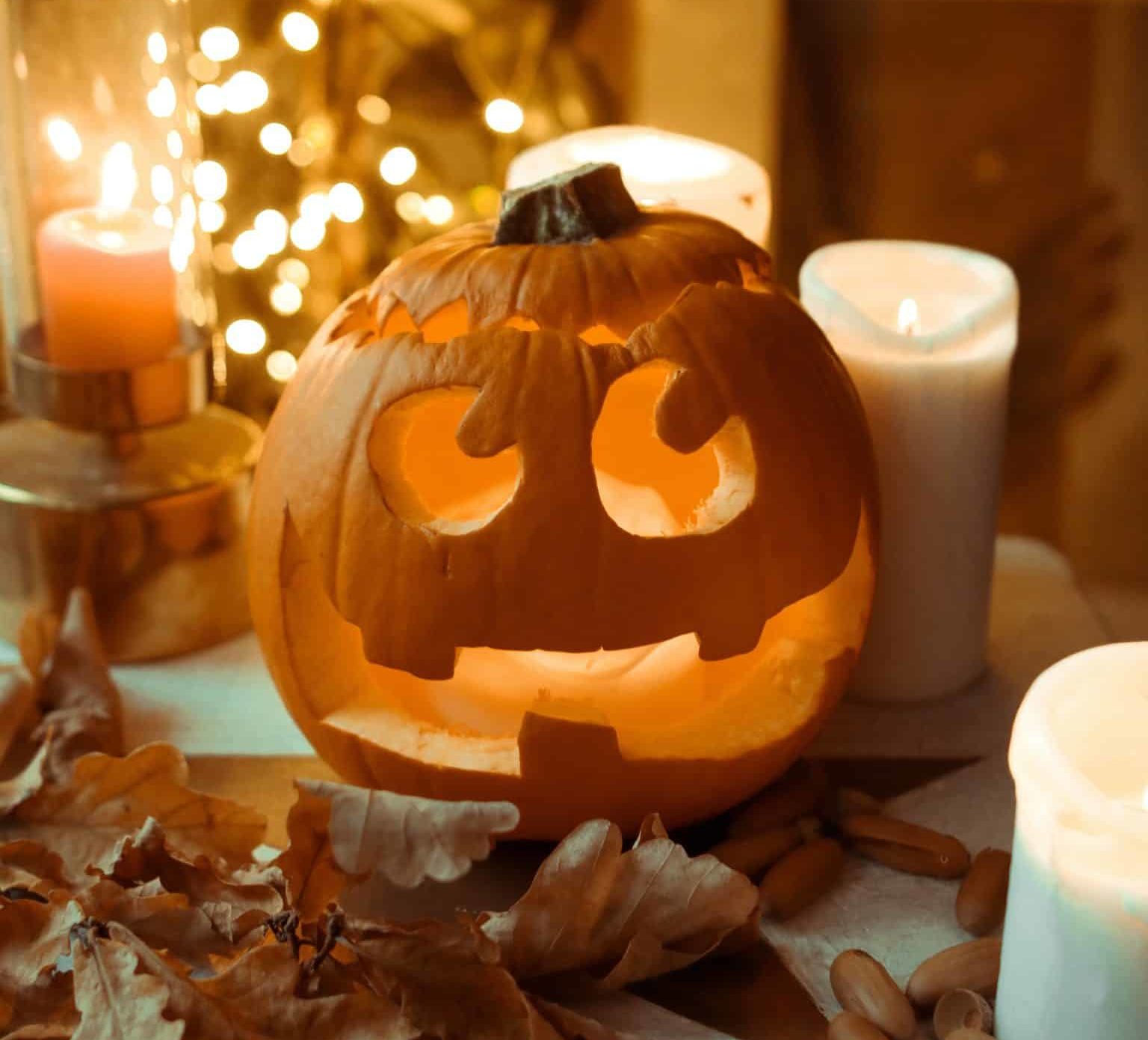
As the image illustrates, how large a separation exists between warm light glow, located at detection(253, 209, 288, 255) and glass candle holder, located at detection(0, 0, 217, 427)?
234mm

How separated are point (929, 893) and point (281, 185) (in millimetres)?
887

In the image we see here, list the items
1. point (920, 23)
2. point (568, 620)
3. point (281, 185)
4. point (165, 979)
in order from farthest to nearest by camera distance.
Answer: point (920, 23) < point (281, 185) < point (568, 620) < point (165, 979)

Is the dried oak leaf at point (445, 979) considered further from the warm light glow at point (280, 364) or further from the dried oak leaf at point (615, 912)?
the warm light glow at point (280, 364)

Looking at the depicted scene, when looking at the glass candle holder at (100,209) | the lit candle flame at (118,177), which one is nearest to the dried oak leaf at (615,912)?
the glass candle holder at (100,209)

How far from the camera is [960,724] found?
37.8 inches

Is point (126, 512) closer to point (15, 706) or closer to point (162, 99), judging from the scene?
point (15, 706)

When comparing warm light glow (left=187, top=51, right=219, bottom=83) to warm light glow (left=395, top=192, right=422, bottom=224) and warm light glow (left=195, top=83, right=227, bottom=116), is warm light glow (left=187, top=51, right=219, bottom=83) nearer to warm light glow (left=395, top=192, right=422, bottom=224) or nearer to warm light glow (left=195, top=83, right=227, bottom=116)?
warm light glow (left=195, top=83, right=227, bottom=116)

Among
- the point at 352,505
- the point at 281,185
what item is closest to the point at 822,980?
the point at 352,505

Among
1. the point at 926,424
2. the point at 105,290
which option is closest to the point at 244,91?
the point at 105,290

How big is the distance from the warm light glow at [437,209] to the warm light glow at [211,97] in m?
0.20

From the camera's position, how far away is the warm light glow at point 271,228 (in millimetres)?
1357

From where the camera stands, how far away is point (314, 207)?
1.36 m

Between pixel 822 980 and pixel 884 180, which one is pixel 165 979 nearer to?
pixel 822 980

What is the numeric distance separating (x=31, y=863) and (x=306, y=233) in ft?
2.51
